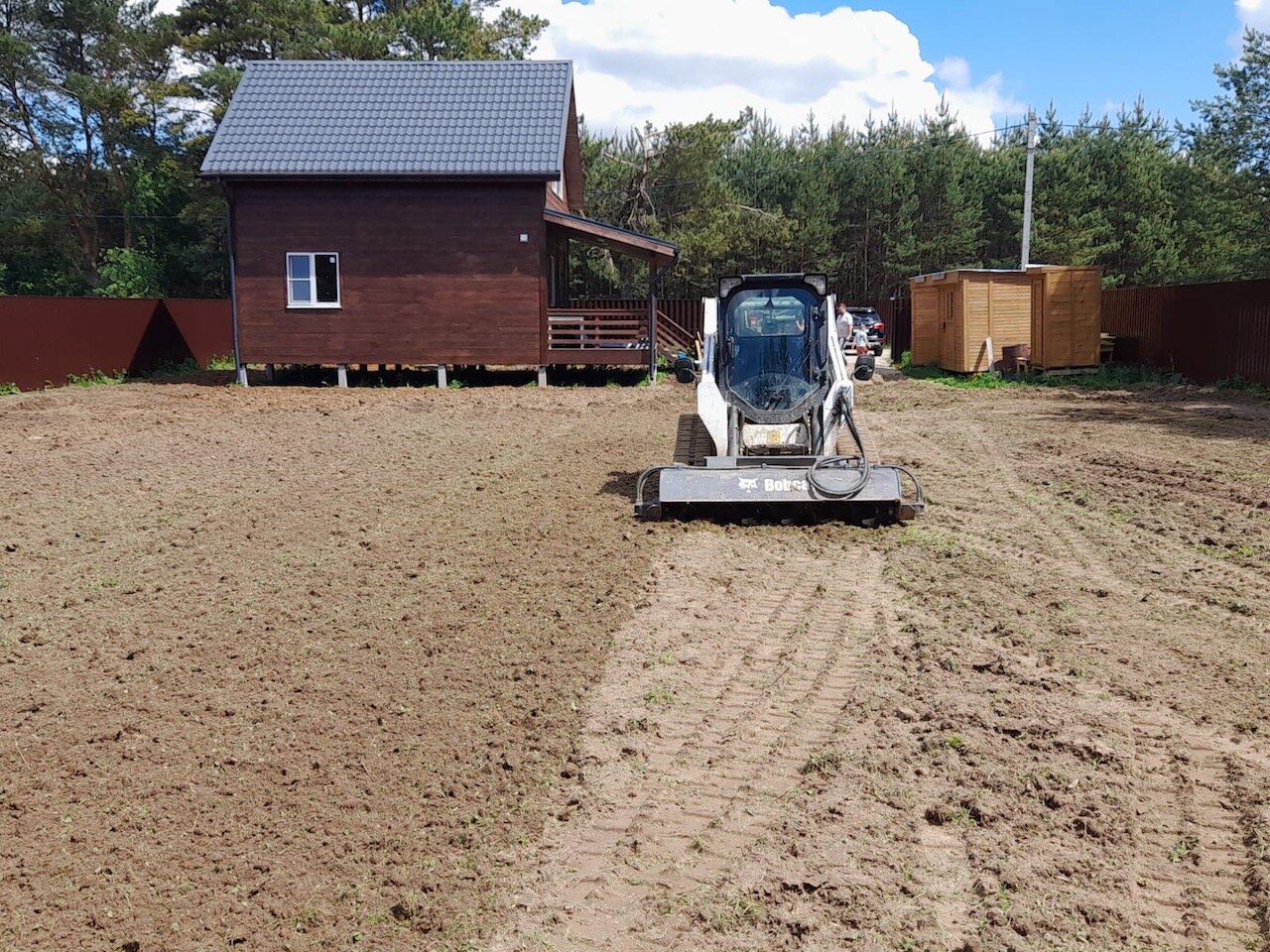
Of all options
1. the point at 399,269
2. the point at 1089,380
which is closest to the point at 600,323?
the point at 399,269

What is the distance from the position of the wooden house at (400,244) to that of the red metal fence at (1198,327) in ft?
34.5

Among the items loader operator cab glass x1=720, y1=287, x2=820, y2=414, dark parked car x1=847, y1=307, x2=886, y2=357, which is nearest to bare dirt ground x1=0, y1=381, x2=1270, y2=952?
loader operator cab glass x1=720, y1=287, x2=820, y2=414

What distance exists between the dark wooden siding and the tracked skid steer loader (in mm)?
12246

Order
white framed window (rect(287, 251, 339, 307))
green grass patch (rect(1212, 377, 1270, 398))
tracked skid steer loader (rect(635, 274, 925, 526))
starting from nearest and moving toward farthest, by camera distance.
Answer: tracked skid steer loader (rect(635, 274, 925, 526))
green grass patch (rect(1212, 377, 1270, 398))
white framed window (rect(287, 251, 339, 307))

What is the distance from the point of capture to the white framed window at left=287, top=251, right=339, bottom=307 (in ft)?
76.7

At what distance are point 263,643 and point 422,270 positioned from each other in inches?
694

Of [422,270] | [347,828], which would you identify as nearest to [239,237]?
[422,270]

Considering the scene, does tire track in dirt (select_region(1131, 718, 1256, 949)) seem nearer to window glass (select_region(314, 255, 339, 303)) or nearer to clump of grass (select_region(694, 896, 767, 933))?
clump of grass (select_region(694, 896, 767, 933))

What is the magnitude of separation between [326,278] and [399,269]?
1.60 m

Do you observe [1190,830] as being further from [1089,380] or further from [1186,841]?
[1089,380]

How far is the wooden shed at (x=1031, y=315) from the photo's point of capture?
80.2 feet

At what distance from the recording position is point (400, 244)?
23.2 m

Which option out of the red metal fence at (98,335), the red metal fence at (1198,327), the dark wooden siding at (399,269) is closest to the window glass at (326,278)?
the dark wooden siding at (399,269)

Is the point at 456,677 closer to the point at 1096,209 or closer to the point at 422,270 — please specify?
the point at 422,270
